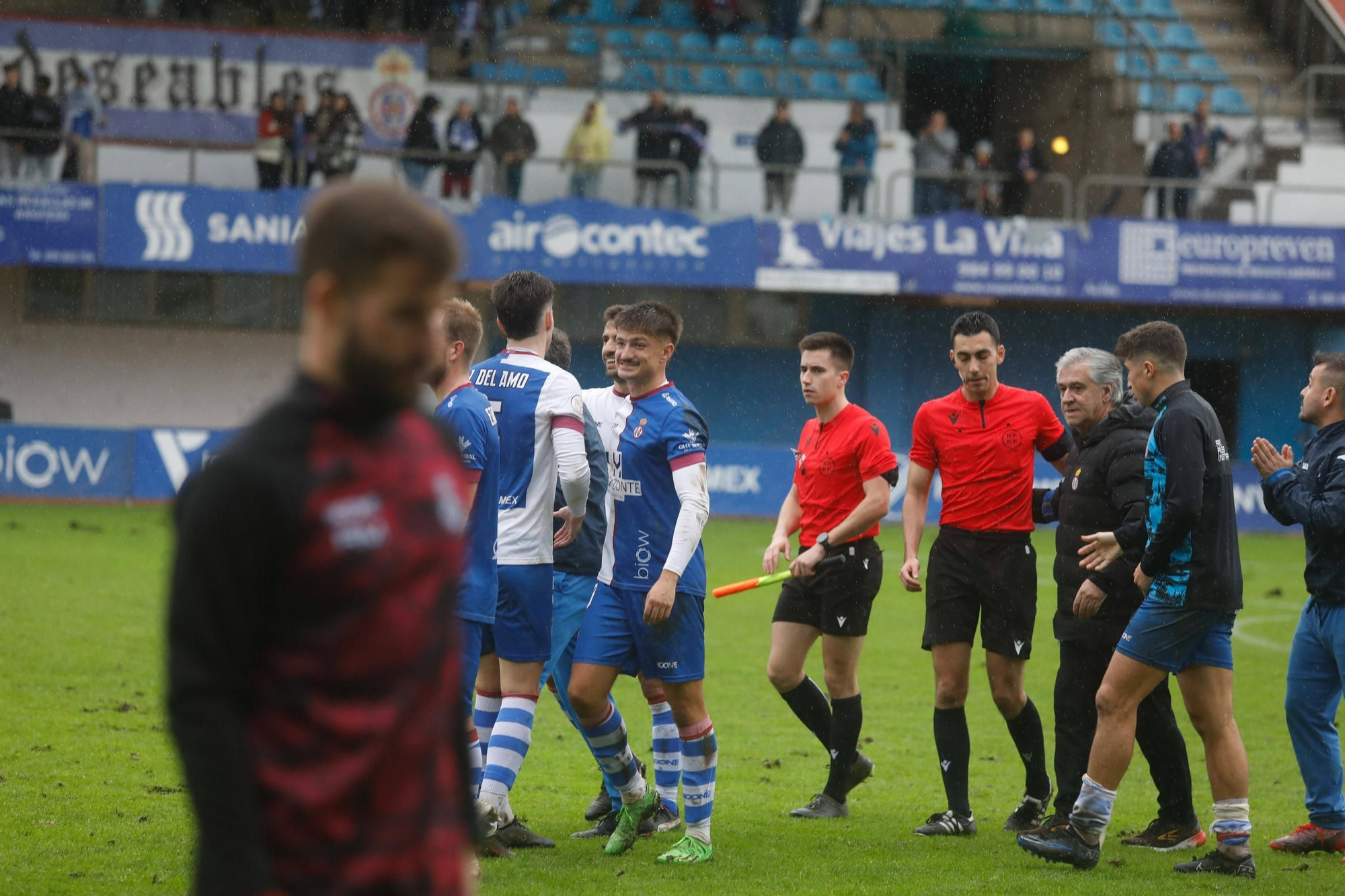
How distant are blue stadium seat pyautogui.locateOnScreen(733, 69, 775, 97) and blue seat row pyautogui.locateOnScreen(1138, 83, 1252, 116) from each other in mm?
7774

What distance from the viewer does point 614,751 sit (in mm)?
6227

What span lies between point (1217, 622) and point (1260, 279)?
67.9 feet

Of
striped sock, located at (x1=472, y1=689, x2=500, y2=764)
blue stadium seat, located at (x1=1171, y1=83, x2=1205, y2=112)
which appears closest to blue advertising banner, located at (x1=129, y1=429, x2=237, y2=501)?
striped sock, located at (x1=472, y1=689, x2=500, y2=764)

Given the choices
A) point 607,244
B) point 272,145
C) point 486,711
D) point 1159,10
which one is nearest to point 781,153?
point 607,244

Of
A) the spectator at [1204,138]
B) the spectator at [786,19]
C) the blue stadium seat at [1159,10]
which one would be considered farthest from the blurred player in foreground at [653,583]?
the blue stadium seat at [1159,10]

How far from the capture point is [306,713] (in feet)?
7.23

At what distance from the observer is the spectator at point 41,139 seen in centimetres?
2311

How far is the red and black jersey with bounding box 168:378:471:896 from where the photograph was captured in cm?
215

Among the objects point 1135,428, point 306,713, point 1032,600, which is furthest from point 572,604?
point 306,713

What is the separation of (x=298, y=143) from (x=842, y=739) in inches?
765

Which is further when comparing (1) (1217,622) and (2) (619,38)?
(2) (619,38)

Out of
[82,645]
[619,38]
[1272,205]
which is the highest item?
[619,38]

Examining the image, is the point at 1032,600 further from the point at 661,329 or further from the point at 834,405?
the point at 661,329

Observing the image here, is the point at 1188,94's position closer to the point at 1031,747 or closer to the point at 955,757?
the point at 1031,747
